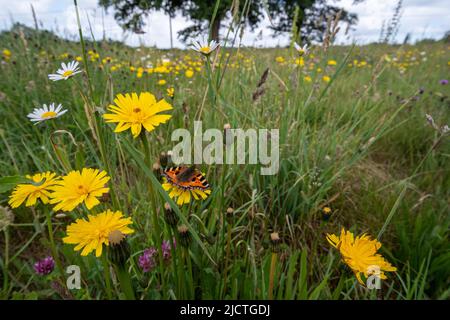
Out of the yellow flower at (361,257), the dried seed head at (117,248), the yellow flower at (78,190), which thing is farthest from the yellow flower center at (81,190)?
the yellow flower at (361,257)

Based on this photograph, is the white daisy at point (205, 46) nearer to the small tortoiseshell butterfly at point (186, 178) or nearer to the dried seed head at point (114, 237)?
the small tortoiseshell butterfly at point (186, 178)

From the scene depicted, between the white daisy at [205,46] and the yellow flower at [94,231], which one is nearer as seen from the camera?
the yellow flower at [94,231]

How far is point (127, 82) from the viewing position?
2.12 meters

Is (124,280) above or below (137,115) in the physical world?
below

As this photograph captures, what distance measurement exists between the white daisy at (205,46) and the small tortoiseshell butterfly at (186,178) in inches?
13.2

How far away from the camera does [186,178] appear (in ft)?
1.99

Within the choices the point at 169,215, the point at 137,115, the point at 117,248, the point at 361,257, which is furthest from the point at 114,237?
the point at 361,257

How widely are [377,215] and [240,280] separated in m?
0.66

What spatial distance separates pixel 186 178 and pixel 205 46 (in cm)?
41

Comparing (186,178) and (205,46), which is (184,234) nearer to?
(186,178)

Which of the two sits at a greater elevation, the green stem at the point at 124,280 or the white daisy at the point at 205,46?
the white daisy at the point at 205,46

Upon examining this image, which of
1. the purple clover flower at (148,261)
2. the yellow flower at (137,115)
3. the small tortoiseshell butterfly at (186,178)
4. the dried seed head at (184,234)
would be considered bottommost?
the purple clover flower at (148,261)

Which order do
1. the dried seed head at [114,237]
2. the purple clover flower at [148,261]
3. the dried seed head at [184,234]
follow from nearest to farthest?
the dried seed head at [114,237] → the dried seed head at [184,234] → the purple clover flower at [148,261]

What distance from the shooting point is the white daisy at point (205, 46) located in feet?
2.43
